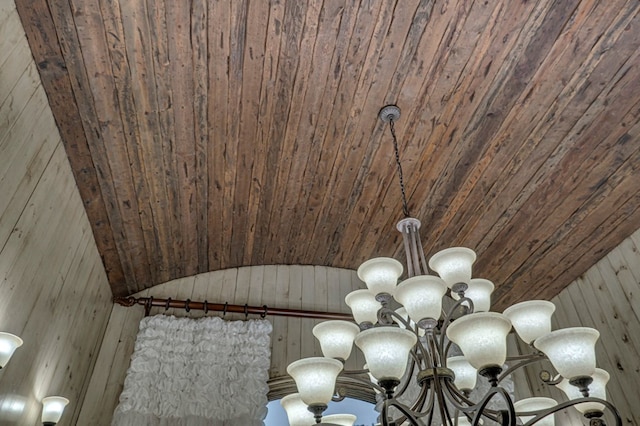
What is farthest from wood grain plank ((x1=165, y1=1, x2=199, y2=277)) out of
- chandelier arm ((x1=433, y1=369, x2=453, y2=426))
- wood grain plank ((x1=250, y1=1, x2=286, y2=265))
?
A: chandelier arm ((x1=433, y1=369, x2=453, y2=426))

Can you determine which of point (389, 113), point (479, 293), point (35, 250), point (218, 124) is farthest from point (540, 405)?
point (35, 250)

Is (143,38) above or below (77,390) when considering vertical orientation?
above

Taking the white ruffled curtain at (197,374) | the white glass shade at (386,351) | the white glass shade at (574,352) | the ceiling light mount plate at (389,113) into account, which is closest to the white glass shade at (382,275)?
the white glass shade at (386,351)

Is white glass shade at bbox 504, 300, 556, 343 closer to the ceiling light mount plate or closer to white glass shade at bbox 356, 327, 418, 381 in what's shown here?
white glass shade at bbox 356, 327, 418, 381

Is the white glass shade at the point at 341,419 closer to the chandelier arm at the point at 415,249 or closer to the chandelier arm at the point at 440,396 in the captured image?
the chandelier arm at the point at 440,396

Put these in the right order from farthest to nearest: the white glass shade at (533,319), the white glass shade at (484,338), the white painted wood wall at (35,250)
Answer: the white painted wood wall at (35,250)
the white glass shade at (533,319)
the white glass shade at (484,338)

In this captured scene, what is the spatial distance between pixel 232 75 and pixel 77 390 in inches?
85.5

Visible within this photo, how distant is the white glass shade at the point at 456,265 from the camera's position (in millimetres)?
1812

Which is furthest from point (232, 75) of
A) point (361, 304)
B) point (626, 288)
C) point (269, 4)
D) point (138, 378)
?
point (626, 288)

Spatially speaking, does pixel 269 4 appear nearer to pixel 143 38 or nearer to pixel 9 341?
pixel 143 38

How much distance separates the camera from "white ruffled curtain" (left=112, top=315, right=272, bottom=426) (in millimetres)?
2863

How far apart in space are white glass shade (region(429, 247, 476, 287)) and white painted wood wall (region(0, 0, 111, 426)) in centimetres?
182

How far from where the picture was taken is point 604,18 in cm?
198

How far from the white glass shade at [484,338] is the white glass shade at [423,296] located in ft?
0.67
